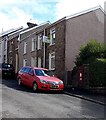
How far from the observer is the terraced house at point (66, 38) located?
26500 mm

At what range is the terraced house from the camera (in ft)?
86.9

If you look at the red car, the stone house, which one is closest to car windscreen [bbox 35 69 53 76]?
the red car

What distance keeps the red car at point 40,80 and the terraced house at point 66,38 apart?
513 cm

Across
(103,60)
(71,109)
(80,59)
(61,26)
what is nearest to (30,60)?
(61,26)

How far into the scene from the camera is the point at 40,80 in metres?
19.2

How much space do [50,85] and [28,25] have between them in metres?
23.2

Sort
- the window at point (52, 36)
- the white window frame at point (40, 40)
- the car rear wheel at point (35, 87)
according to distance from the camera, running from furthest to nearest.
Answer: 1. the white window frame at point (40, 40)
2. the window at point (52, 36)
3. the car rear wheel at point (35, 87)

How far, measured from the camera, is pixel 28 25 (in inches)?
1623

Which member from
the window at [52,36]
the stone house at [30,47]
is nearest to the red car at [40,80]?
the window at [52,36]

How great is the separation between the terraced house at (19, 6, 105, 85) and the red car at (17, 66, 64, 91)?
5.13m

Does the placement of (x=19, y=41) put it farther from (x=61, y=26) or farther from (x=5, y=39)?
(x=61, y=26)

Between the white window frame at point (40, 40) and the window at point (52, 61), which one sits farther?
the white window frame at point (40, 40)

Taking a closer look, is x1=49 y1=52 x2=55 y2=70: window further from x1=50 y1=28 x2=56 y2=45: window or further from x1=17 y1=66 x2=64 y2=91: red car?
x1=17 y1=66 x2=64 y2=91: red car

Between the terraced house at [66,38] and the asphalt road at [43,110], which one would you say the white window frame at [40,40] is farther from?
the asphalt road at [43,110]
